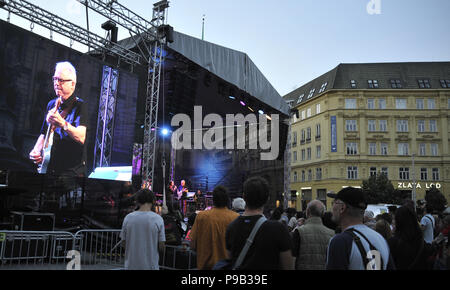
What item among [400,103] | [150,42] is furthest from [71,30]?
[400,103]

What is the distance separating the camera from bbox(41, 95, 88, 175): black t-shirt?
11352 mm

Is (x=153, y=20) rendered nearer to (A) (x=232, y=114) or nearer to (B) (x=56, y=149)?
(B) (x=56, y=149)

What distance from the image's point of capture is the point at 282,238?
8.04 ft

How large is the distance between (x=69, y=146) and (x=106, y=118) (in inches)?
78.5

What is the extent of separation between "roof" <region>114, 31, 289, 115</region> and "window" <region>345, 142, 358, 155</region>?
28166 mm

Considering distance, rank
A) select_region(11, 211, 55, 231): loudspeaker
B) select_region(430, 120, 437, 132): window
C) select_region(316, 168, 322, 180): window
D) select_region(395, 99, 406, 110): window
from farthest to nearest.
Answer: select_region(316, 168, 322, 180): window → select_region(395, 99, 406, 110): window → select_region(430, 120, 437, 132): window → select_region(11, 211, 55, 231): loudspeaker

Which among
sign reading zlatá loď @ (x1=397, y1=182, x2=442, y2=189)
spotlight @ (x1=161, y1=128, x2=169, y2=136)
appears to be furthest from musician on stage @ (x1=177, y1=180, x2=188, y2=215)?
sign reading zlatá loď @ (x1=397, y1=182, x2=442, y2=189)

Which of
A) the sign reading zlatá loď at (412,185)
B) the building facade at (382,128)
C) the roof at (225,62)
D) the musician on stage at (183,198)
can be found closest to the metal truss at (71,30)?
the roof at (225,62)

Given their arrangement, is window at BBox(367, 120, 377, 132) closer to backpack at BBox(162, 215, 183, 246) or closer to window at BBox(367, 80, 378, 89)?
window at BBox(367, 80, 378, 89)

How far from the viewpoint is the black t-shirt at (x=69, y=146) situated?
37.2 ft

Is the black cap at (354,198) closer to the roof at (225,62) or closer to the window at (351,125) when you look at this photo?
the roof at (225,62)

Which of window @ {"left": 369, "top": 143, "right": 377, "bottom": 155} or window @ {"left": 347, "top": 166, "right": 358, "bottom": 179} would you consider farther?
window @ {"left": 369, "top": 143, "right": 377, "bottom": 155}

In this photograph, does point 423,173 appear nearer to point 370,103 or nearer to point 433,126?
point 433,126

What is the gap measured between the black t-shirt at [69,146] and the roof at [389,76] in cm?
3773
